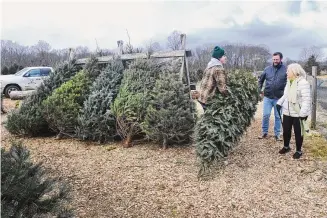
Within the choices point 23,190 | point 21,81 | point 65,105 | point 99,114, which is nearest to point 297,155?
point 99,114

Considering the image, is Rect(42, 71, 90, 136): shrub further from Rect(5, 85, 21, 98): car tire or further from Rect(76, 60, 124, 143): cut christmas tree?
Rect(5, 85, 21, 98): car tire

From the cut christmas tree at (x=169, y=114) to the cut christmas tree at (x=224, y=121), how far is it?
91cm

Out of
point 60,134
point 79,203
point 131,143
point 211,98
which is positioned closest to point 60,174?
point 79,203

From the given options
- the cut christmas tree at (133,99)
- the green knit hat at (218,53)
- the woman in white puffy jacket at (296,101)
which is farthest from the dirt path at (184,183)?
the green knit hat at (218,53)

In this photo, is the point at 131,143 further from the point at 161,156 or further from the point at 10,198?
the point at 10,198

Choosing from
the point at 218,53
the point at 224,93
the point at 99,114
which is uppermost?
the point at 218,53

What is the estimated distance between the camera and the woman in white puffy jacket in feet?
18.8

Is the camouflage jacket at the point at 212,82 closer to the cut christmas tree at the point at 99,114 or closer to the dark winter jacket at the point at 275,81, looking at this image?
the dark winter jacket at the point at 275,81

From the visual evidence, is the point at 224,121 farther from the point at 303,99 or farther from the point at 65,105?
the point at 65,105

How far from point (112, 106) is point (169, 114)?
51.1 inches

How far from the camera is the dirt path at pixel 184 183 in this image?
457 cm

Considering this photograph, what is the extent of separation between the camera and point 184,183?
5.32m

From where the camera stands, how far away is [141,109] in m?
7.02

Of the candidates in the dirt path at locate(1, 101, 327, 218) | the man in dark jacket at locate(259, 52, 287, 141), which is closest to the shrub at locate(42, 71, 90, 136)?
the dirt path at locate(1, 101, 327, 218)
